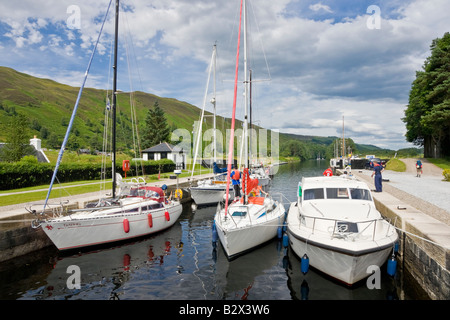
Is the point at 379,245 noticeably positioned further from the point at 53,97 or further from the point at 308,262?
the point at 53,97

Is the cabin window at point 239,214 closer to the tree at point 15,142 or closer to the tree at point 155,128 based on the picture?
the tree at point 15,142

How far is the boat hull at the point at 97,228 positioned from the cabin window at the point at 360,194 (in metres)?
9.48

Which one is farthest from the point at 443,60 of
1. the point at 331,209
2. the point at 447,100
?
the point at 331,209

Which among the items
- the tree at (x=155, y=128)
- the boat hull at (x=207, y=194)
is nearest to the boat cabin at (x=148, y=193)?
the boat hull at (x=207, y=194)

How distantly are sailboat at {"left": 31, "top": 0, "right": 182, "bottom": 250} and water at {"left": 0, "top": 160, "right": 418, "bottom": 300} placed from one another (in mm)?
632

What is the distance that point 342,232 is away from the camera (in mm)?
9172

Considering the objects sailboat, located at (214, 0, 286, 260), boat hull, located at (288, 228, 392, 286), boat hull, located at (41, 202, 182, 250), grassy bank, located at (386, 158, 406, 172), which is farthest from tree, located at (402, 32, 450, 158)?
boat hull, located at (41, 202, 182, 250)

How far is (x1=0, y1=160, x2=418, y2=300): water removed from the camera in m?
8.64

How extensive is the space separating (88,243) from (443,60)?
4981cm

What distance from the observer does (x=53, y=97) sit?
157375 millimetres

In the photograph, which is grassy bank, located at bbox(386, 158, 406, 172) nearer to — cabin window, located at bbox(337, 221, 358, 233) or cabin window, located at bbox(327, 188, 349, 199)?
cabin window, located at bbox(327, 188, 349, 199)

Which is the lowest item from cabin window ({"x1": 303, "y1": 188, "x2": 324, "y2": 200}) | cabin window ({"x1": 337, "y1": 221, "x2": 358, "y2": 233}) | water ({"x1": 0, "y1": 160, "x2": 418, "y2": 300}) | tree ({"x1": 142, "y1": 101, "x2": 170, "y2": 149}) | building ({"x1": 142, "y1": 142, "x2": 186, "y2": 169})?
water ({"x1": 0, "y1": 160, "x2": 418, "y2": 300})

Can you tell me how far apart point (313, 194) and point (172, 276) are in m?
6.49

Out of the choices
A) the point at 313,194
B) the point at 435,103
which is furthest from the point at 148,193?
the point at 435,103
